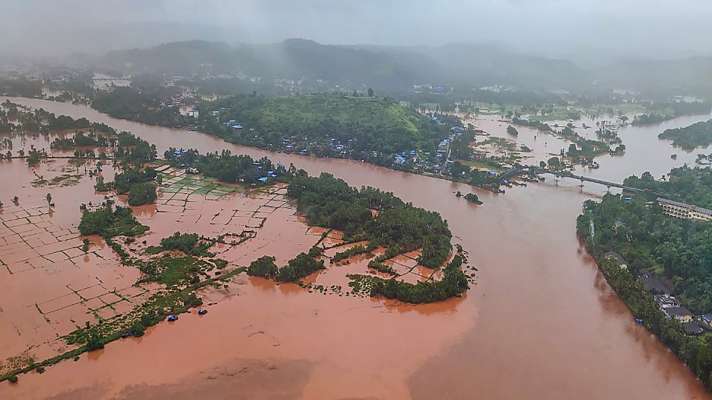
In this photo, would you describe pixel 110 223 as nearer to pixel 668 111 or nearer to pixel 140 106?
pixel 140 106

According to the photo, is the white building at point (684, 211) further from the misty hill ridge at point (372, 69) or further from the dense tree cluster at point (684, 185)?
the misty hill ridge at point (372, 69)

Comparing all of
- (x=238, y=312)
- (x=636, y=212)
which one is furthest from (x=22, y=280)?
(x=636, y=212)

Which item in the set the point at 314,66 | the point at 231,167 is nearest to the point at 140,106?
the point at 231,167

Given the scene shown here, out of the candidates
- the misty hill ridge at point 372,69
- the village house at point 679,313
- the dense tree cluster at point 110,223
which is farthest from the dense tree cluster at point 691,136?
the dense tree cluster at point 110,223

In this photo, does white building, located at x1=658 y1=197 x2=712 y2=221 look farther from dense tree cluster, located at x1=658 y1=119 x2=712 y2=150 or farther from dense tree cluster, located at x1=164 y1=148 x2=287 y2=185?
dense tree cluster, located at x1=658 y1=119 x2=712 y2=150

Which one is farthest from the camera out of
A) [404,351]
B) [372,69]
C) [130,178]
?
[372,69]

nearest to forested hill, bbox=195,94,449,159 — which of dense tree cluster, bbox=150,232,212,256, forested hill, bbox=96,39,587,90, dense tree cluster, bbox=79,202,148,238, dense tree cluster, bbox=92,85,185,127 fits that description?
dense tree cluster, bbox=92,85,185,127
